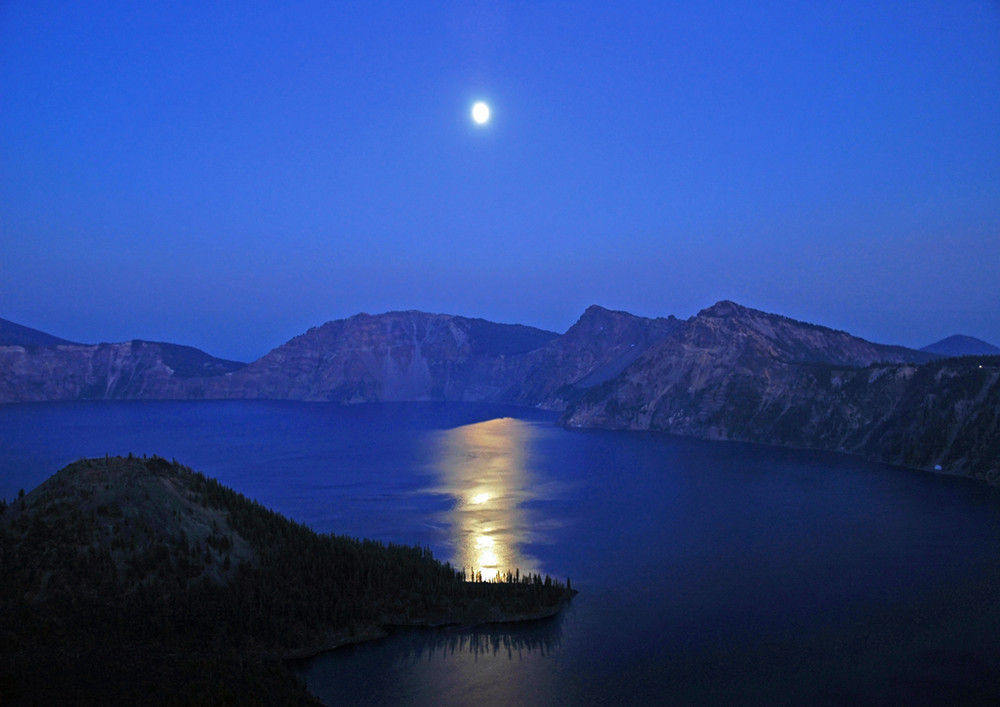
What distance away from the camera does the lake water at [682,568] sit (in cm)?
4366

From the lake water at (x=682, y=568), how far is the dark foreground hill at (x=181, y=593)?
3.39m

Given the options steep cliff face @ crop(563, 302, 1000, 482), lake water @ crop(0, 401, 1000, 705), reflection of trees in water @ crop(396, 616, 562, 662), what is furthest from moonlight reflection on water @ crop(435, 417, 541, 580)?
steep cliff face @ crop(563, 302, 1000, 482)

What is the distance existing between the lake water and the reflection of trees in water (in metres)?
0.20

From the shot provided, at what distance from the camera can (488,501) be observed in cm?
10331

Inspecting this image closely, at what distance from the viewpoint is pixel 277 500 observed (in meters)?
105

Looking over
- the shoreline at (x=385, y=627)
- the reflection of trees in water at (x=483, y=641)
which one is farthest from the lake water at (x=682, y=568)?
the shoreline at (x=385, y=627)

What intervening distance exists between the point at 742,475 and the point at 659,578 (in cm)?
6344

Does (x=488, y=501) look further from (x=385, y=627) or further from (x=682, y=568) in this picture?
(x=385, y=627)

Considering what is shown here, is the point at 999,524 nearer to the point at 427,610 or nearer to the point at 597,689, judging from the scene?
the point at 597,689

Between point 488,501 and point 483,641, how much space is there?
52.9 metres

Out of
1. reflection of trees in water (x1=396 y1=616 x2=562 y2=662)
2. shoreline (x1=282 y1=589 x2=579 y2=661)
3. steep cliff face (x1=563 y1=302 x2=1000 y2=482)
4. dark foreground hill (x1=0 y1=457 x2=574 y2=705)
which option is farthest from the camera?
steep cliff face (x1=563 y1=302 x2=1000 y2=482)

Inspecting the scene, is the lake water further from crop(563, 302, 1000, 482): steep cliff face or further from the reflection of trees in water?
crop(563, 302, 1000, 482): steep cliff face

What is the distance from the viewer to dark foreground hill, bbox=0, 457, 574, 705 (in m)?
38.0

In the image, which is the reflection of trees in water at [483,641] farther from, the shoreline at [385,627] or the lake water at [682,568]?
the shoreline at [385,627]
